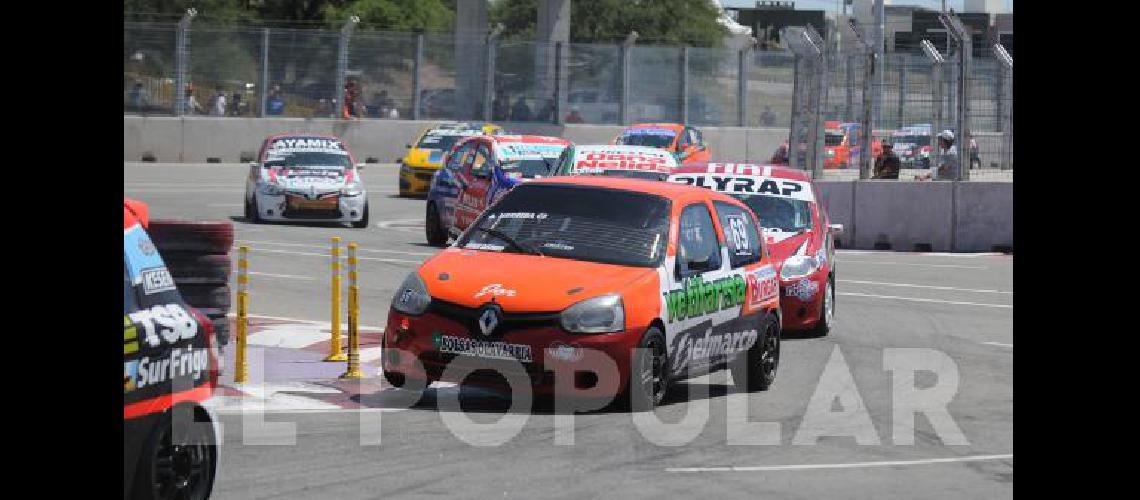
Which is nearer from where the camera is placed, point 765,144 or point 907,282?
point 907,282

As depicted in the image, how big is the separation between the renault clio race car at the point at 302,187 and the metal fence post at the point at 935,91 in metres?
8.54

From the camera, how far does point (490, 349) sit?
37.2 feet

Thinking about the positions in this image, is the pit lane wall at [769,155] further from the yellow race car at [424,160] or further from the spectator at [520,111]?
the yellow race car at [424,160]

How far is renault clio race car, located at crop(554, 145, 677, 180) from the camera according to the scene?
2147cm

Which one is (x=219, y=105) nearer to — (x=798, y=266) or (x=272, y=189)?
(x=272, y=189)

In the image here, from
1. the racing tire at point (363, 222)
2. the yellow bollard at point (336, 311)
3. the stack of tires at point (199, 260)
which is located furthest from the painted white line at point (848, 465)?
the racing tire at point (363, 222)

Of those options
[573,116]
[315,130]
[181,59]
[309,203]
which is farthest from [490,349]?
[573,116]

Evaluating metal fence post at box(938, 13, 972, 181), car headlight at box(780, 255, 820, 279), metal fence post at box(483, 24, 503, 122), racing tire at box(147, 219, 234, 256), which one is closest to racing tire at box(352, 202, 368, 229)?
metal fence post at box(938, 13, 972, 181)

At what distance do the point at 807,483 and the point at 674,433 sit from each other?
1548 millimetres

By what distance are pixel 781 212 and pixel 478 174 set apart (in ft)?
Answer: 25.4

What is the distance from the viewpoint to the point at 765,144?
5031cm
